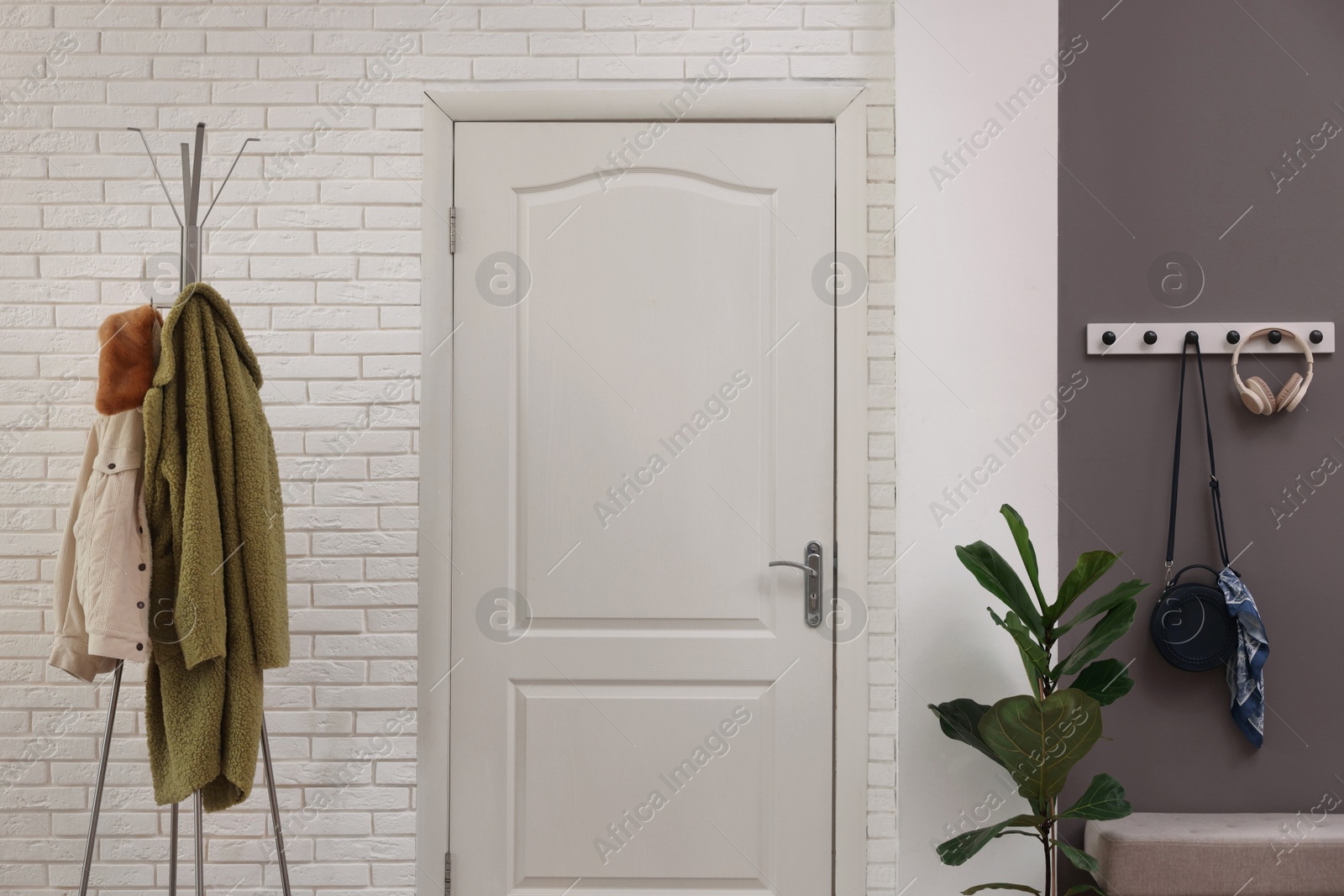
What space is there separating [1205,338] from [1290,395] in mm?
205

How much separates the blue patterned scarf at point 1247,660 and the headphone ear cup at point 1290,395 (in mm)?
372

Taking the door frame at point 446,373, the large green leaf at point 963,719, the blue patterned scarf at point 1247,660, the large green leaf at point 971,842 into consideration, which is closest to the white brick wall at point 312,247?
the door frame at point 446,373

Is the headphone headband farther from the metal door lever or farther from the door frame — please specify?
the metal door lever

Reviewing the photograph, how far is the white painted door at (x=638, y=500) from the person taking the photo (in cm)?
187

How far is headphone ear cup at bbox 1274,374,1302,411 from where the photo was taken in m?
1.73

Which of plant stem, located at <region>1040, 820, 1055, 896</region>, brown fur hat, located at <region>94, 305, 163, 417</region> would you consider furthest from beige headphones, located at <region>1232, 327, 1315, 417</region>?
brown fur hat, located at <region>94, 305, 163, 417</region>

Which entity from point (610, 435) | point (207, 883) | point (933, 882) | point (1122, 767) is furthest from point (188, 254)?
point (1122, 767)

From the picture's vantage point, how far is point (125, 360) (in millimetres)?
1411

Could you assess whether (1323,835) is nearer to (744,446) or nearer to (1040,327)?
(1040,327)

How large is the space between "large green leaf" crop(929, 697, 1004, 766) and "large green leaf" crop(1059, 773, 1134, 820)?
0.16 m

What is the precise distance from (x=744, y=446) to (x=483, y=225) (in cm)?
80

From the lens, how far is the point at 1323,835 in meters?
1.62

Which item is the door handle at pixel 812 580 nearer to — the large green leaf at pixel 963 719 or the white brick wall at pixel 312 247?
→ the white brick wall at pixel 312 247

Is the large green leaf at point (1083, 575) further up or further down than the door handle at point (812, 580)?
further up
